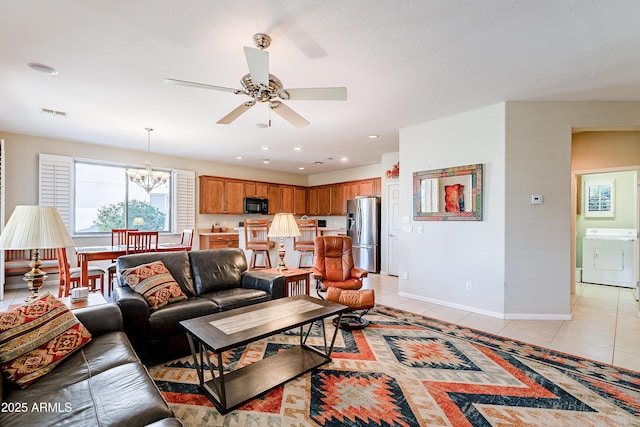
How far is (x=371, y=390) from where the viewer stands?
2025 millimetres

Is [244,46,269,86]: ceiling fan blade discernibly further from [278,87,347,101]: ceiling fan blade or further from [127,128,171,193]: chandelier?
[127,128,171,193]: chandelier

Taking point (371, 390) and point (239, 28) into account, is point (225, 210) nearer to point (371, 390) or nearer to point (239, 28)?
point (239, 28)

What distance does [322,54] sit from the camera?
2.44m

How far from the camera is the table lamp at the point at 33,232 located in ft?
6.21

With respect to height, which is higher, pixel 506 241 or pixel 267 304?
pixel 506 241

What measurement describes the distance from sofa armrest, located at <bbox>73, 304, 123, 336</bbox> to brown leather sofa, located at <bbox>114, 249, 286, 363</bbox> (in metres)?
0.15

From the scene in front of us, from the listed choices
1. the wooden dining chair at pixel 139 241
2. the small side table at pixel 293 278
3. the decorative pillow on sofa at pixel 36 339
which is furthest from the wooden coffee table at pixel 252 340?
the wooden dining chair at pixel 139 241

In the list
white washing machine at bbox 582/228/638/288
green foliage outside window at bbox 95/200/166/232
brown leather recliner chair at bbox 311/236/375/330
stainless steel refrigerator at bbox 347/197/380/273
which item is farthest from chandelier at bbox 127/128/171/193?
white washing machine at bbox 582/228/638/288

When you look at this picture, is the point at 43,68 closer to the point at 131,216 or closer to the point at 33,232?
the point at 33,232

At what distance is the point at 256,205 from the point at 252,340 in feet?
19.6

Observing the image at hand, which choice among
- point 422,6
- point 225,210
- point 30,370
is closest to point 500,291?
point 422,6

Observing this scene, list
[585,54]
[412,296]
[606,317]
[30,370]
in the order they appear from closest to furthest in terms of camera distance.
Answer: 1. [30,370]
2. [585,54]
3. [606,317]
4. [412,296]

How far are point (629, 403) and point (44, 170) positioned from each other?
7614 millimetres

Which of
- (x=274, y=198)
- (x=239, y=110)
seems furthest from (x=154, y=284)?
(x=274, y=198)
